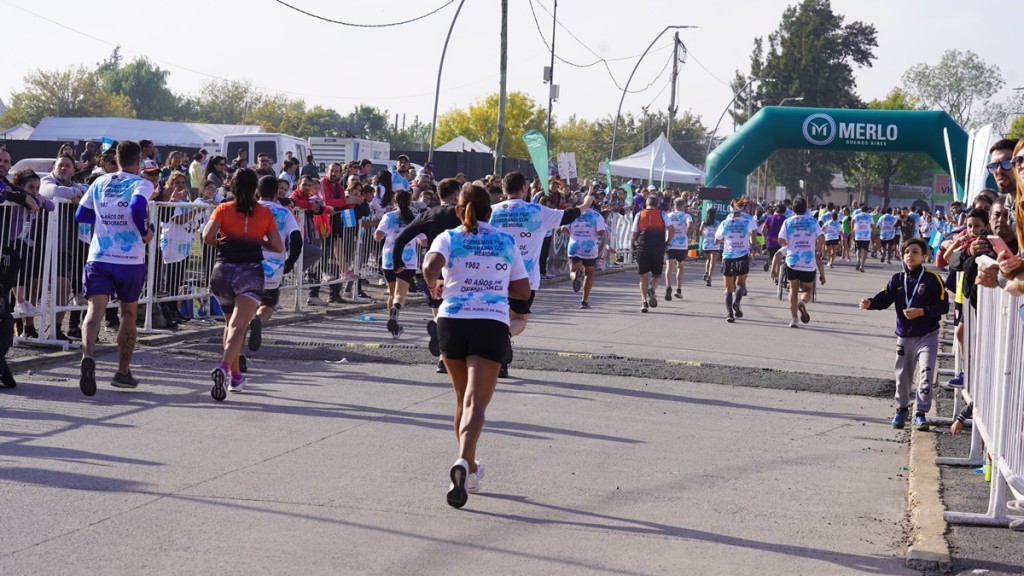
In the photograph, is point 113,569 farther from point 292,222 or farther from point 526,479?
point 292,222

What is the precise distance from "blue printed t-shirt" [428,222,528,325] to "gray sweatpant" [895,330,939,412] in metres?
4.25

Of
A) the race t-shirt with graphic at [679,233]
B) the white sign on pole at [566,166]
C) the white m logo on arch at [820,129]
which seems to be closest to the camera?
the race t-shirt with graphic at [679,233]

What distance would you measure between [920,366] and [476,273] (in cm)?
459

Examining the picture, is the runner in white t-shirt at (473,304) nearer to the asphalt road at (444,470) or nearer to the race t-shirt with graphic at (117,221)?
the asphalt road at (444,470)

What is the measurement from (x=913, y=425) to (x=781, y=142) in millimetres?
31000

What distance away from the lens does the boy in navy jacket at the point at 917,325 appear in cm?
955

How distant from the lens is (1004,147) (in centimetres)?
845

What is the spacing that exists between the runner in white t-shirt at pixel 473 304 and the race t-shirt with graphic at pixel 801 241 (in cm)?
1188

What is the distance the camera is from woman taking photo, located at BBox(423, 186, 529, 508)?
6.56m

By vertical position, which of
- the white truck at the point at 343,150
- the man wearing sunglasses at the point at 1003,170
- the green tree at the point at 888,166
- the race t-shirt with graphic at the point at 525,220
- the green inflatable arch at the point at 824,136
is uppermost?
the green tree at the point at 888,166

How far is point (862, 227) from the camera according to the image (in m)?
38.5

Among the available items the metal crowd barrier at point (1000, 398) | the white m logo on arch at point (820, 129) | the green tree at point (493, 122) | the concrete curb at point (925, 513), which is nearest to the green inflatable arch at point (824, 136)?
the white m logo on arch at point (820, 129)

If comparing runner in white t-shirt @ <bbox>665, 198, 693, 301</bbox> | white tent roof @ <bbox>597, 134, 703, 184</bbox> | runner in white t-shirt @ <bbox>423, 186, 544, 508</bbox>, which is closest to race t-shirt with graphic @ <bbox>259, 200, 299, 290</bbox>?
runner in white t-shirt @ <bbox>423, 186, 544, 508</bbox>

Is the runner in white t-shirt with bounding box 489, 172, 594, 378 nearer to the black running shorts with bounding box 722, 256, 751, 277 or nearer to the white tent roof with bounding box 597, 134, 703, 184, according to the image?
the black running shorts with bounding box 722, 256, 751, 277
